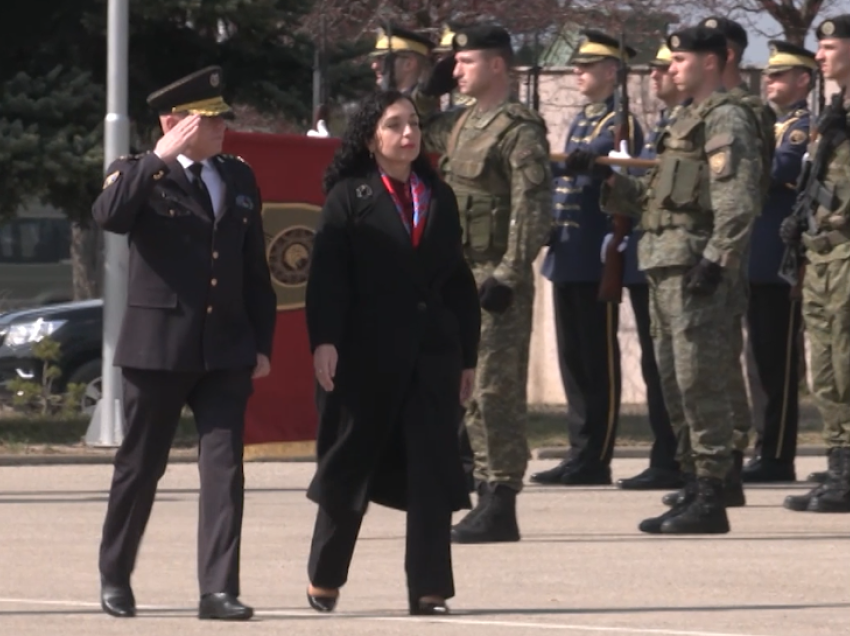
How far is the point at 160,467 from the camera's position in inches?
305

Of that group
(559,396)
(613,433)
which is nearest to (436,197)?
(613,433)

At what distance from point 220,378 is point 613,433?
522cm

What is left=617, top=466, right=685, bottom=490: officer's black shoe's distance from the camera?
39.8ft

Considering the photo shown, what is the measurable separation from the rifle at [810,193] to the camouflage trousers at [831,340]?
231 millimetres

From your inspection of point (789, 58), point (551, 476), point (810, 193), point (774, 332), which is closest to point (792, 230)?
point (810, 193)

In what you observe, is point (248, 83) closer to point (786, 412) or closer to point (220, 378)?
point (786, 412)

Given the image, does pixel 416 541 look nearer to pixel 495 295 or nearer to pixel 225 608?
pixel 225 608

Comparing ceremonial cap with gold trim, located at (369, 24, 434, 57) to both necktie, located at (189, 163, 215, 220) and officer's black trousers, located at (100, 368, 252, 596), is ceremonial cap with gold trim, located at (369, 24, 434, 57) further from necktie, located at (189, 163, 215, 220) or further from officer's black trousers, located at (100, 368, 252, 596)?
officer's black trousers, located at (100, 368, 252, 596)

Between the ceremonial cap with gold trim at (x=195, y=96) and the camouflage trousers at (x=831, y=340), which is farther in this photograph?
the camouflage trousers at (x=831, y=340)

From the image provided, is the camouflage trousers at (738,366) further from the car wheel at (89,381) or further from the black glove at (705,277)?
the car wheel at (89,381)

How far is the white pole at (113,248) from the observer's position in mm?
14758

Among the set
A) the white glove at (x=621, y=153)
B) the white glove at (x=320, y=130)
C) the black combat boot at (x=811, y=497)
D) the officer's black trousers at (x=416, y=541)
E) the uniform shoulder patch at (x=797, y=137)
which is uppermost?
the white glove at (x=320, y=130)

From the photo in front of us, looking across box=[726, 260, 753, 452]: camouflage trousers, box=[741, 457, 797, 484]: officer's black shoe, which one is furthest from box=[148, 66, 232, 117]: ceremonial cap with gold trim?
box=[741, 457, 797, 484]: officer's black shoe

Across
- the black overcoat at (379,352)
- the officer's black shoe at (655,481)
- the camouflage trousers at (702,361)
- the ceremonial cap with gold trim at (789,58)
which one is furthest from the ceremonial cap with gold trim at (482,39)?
the officer's black shoe at (655,481)
